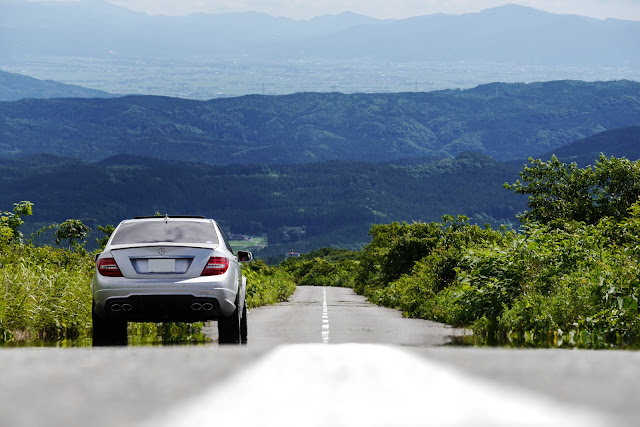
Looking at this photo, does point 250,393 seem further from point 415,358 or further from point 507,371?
point 415,358

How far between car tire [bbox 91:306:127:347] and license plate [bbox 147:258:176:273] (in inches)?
38.6

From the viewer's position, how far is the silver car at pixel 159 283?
12289mm

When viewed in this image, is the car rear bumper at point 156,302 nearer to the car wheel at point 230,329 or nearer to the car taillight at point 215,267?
the car taillight at point 215,267

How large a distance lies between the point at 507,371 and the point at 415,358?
155 cm

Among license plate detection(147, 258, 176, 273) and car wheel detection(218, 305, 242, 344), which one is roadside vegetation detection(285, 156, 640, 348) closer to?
car wheel detection(218, 305, 242, 344)

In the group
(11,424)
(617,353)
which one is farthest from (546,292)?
(11,424)

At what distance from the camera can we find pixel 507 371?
8.05 m

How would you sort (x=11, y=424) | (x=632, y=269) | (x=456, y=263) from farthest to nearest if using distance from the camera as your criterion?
1. (x=456, y=263)
2. (x=632, y=269)
3. (x=11, y=424)

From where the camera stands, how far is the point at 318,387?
702cm

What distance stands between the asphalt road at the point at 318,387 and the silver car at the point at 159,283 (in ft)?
6.08

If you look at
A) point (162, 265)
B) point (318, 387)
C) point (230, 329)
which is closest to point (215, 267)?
point (162, 265)

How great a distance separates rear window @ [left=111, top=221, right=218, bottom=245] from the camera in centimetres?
1288

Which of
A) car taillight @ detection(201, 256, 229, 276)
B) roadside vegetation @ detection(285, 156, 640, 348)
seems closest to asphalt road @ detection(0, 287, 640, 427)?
car taillight @ detection(201, 256, 229, 276)

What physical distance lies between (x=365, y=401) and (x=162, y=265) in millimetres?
6694
